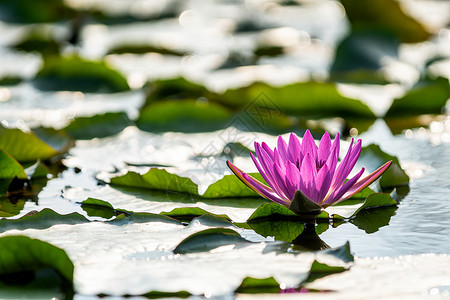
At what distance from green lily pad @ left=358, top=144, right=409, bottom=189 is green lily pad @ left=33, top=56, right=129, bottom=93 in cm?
178

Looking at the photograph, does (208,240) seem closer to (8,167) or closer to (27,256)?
(27,256)

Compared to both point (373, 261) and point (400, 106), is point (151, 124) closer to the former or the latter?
point (400, 106)

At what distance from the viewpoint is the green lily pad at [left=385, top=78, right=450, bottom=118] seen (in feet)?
10.8

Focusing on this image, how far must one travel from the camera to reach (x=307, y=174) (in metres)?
1.85

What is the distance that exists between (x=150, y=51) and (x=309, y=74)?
136cm

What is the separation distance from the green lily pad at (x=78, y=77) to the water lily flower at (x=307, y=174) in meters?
2.02

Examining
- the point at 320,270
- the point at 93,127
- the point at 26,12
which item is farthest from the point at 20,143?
the point at 26,12

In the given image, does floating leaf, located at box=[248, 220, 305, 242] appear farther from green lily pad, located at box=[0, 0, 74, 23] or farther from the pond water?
green lily pad, located at box=[0, 0, 74, 23]

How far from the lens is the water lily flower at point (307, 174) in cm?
185

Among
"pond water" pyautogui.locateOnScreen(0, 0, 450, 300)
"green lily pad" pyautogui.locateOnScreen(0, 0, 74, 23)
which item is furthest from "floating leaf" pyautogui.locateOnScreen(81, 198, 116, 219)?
"green lily pad" pyautogui.locateOnScreen(0, 0, 74, 23)

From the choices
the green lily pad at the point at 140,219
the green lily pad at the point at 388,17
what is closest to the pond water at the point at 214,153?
the green lily pad at the point at 140,219

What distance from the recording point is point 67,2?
634 centimetres

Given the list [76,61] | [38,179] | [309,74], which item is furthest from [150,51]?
[38,179]

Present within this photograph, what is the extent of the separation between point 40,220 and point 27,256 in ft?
1.07
